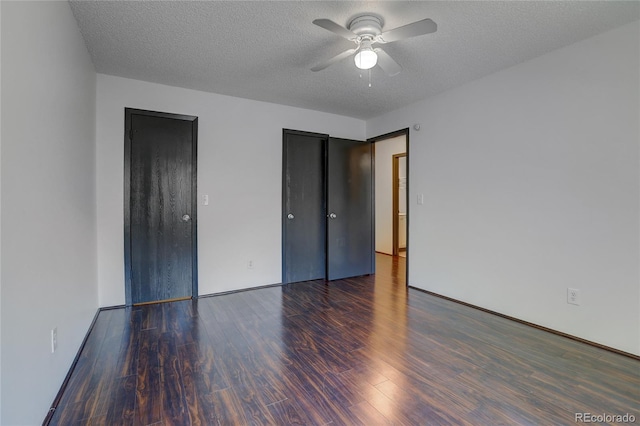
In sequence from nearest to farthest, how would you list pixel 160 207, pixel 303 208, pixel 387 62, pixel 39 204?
pixel 39 204 → pixel 387 62 → pixel 160 207 → pixel 303 208

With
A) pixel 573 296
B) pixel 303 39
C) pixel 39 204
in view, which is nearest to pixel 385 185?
pixel 573 296

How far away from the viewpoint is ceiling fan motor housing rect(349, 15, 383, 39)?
2.13m

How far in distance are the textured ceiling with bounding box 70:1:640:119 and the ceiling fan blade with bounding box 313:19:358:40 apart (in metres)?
0.13

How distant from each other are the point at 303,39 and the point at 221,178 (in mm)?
1971

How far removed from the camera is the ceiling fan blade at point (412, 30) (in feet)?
6.12

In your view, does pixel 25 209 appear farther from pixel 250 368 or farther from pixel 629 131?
pixel 629 131

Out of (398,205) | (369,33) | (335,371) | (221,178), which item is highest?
(369,33)

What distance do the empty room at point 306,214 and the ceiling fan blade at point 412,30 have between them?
0.05 m

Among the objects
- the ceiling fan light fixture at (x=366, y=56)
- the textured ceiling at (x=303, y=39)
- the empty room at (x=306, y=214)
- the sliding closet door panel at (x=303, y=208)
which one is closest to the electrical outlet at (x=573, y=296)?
the empty room at (x=306, y=214)

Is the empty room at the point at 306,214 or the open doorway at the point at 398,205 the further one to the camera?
the open doorway at the point at 398,205

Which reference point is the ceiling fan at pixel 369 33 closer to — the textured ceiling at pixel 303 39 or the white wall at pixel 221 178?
the textured ceiling at pixel 303 39

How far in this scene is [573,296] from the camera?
256cm

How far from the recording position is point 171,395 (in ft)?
5.86

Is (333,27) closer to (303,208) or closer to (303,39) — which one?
(303,39)
